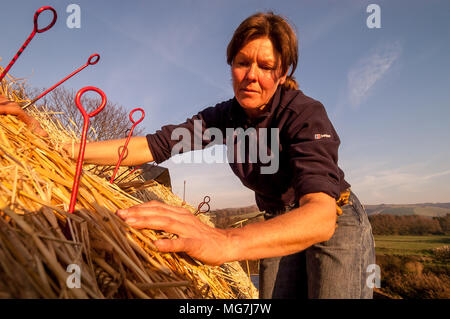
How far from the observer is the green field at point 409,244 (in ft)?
57.8

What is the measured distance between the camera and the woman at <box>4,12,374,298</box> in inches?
34.6

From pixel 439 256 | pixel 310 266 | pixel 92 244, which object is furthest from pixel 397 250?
pixel 92 244

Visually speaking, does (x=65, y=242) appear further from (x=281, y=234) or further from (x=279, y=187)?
(x=279, y=187)

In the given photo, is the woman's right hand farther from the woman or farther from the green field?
the green field

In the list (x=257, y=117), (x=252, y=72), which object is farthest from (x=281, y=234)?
(x=252, y=72)

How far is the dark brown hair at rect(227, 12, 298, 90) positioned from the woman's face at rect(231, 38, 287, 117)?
37mm

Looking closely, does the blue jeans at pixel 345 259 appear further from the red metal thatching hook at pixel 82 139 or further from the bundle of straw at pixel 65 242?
the red metal thatching hook at pixel 82 139

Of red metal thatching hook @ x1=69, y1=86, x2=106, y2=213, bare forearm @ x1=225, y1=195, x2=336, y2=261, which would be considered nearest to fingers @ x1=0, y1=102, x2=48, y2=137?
red metal thatching hook @ x1=69, y1=86, x2=106, y2=213

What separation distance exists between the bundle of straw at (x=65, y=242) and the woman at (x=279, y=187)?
0.09 m

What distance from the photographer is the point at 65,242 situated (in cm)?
66

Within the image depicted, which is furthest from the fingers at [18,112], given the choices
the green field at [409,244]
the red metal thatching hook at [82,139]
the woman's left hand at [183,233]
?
the green field at [409,244]

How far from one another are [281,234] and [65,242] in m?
0.66

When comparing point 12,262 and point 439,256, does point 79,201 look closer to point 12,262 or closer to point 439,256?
point 12,262

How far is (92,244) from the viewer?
0.76 metres
